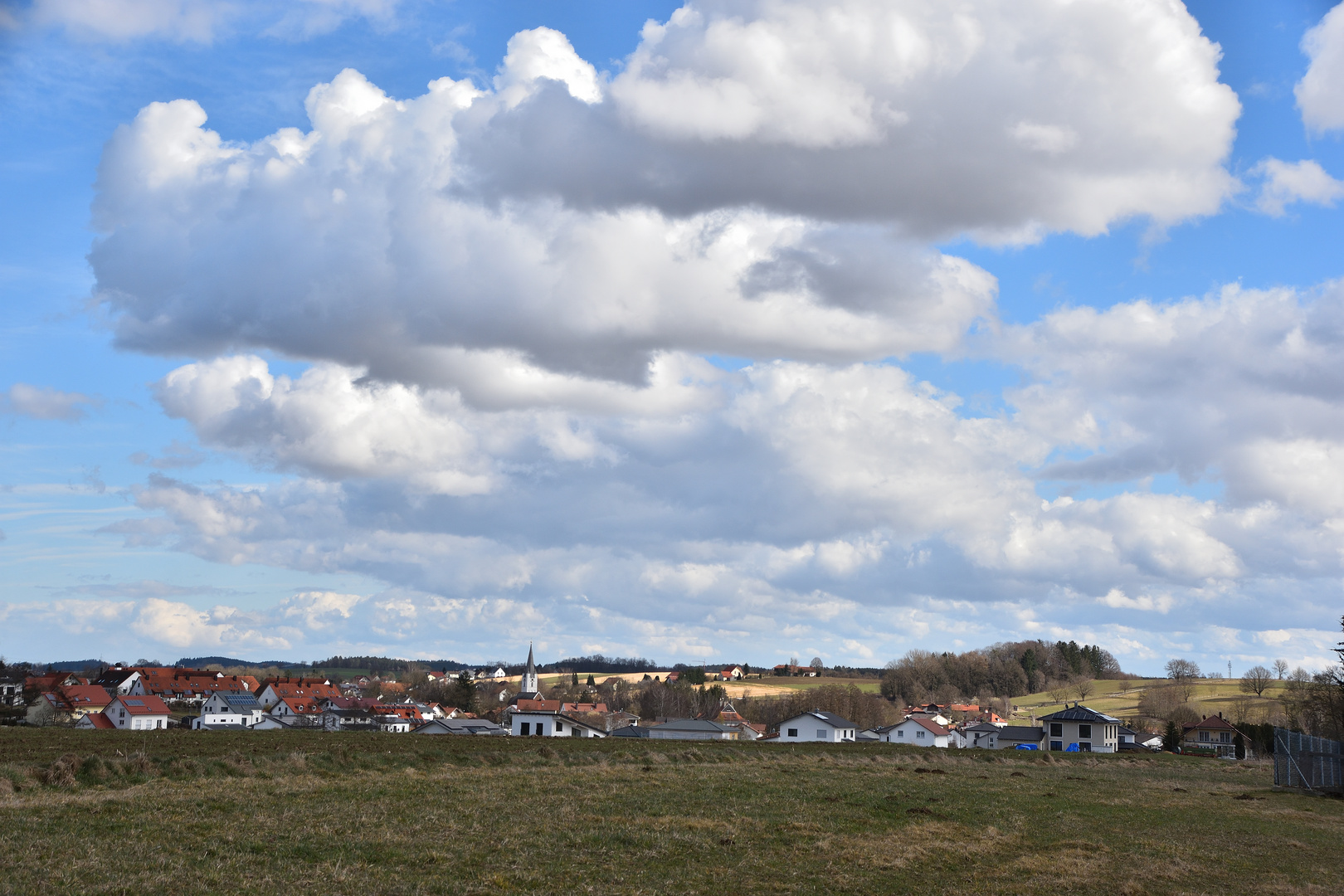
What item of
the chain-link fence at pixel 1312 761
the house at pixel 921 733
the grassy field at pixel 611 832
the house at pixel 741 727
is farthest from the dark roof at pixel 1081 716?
the grassy field at pixel 611 832

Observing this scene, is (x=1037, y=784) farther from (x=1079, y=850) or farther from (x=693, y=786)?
(x=1079, y=850)

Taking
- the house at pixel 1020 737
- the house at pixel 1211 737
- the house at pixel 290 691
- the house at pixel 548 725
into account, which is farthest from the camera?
the house at pixel 290 691

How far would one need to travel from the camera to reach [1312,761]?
48.2 metres

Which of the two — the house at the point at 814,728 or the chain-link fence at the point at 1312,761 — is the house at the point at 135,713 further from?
the chain-link fence at the point at 1312,761

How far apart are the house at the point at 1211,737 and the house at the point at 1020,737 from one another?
16646 millimetres

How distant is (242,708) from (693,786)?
129 m

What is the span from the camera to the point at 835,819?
25.6 metres

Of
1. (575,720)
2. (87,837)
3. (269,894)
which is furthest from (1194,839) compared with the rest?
(575,720)

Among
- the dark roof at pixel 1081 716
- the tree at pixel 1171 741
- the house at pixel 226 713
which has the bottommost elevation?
the house at pixel 226 713

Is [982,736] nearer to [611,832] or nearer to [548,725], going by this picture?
[548,725]

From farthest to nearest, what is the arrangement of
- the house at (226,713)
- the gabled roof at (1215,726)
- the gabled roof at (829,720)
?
1. the house at (226,713)
2. the gabled roof at (1215,726)
3. the gabled roof at (829,720)

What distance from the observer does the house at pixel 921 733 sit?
4978 inches

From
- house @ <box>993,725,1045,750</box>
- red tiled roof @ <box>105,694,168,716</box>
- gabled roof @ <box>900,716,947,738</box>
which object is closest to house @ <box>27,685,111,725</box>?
red tiled roof @ <box>105,694,168,716</box>

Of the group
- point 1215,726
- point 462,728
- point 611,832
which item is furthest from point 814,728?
point 611,832
